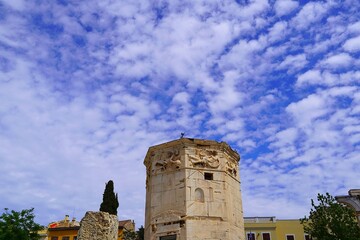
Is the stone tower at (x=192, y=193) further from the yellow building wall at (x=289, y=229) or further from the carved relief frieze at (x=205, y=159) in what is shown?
the yellow building wall at (x=289, y=229)

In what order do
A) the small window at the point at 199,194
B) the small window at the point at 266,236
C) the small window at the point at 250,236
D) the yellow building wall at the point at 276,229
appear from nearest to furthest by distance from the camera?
the small window at the point at 199,194, the small window at the point at 250,236, the small window at the point at 266,236, the yellow building wall at the point at 276,229

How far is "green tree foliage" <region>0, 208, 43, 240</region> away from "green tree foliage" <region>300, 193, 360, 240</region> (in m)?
20.9

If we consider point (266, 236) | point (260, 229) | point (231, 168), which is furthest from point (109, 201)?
point (231, 168)

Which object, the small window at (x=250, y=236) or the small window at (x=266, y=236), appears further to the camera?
the small window at (x=266, y=236)

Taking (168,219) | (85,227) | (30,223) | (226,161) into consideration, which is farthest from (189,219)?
(30,223)

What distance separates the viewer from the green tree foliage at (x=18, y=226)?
28459 mm

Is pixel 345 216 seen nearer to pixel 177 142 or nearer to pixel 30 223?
pixel 177 142

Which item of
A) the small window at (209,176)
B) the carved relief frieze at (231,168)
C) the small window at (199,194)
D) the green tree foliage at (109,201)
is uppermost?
the green tree foliage at (109,201)

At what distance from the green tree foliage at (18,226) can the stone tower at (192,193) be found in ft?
58.1

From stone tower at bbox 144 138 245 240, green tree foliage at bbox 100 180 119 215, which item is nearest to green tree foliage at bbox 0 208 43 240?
green tree foliage at bbox 100 180 119 215

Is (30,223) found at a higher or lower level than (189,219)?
higher

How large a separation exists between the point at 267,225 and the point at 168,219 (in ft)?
94.4

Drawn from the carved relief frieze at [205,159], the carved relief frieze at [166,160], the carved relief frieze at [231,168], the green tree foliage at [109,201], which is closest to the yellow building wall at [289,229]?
the green tree foliage at [109,201]

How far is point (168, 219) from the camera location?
14.1 metres
